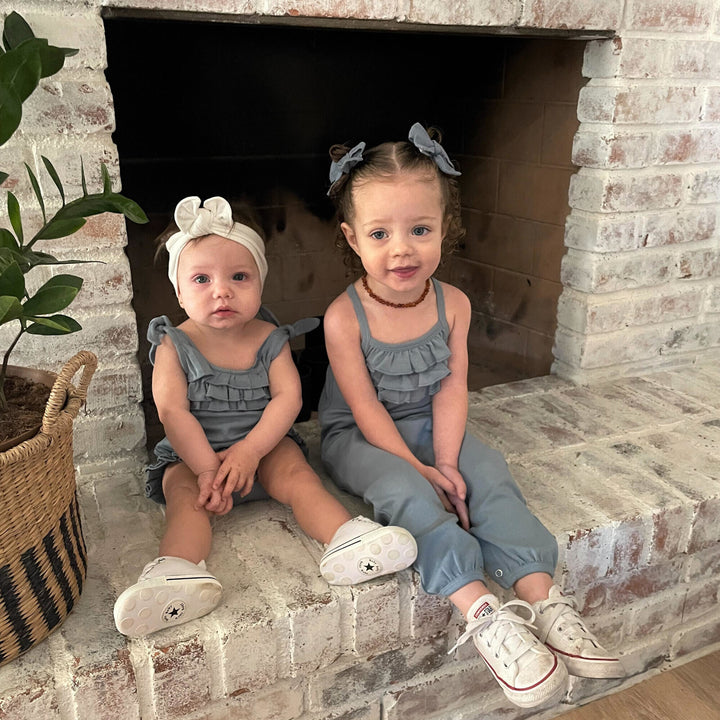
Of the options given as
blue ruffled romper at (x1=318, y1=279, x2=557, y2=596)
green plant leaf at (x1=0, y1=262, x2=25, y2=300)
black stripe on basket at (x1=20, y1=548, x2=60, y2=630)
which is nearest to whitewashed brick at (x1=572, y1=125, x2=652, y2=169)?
blue ruffled romper at (x1=318, y1=279, x2=557, y2=596)

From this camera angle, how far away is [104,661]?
3.38 ft

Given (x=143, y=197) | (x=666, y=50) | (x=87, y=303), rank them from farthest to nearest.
A: (x=143, y=197) < (x=666, y=50) < (x=87, y=303)

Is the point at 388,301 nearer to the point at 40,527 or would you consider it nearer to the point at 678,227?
the point at 40,527

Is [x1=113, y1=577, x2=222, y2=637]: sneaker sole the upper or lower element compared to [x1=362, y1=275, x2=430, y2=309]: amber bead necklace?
lower

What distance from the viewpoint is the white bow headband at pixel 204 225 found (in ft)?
4.17

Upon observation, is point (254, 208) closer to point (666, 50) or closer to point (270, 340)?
point (270, 340)

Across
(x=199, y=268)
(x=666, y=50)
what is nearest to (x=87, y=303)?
(x=199, y=268)

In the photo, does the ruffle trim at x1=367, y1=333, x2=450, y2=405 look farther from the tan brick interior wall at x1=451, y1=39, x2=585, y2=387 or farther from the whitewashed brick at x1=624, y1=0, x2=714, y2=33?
the whitewashed brick at x1=624, y1=0, x2=714, y2=33

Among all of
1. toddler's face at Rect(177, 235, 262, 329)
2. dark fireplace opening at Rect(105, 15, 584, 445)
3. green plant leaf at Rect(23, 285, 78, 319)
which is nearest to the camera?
green plant leaf at Rect(23, 285, 78, 319)

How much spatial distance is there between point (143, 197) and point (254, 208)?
30 cm

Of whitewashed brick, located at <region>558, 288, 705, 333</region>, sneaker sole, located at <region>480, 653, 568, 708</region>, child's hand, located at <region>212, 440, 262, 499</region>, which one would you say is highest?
whitewashed brick, located at <region>558, 288, 705, 333</region>

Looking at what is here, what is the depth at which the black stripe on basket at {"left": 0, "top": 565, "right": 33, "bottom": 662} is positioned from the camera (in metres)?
0.98

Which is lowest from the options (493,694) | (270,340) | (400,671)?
(493,694)

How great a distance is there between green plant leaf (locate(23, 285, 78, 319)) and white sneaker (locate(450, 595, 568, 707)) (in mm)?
728
